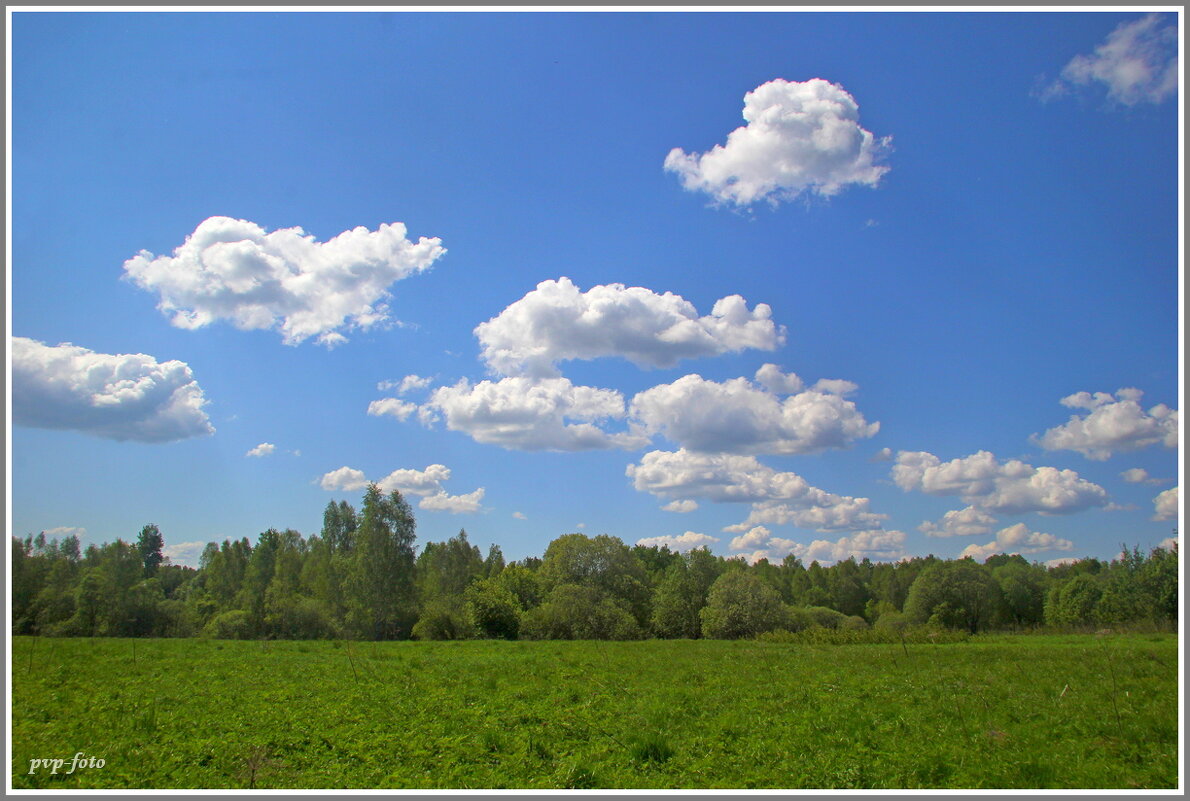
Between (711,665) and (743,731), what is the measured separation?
1011 cm

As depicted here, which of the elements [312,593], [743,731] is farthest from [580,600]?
[743,731]

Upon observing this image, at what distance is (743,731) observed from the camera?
13531mm

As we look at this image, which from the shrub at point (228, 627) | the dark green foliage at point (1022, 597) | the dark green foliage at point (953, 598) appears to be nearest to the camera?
the shrub at point (228, 627)

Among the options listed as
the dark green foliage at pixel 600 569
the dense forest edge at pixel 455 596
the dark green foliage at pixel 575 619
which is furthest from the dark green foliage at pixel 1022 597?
the dark green foliage at pixel 575 619

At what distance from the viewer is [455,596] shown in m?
52.8

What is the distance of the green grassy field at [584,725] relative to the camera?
37.0 feet

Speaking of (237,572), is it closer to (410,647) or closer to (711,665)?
(410,647)

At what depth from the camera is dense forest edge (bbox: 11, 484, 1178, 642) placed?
40.0 m

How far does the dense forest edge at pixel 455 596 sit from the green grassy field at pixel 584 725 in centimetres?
2107

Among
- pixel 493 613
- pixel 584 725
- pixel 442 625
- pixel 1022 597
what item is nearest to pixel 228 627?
pixel 442 625

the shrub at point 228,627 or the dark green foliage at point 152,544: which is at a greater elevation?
the dark green foliage at point 152,544

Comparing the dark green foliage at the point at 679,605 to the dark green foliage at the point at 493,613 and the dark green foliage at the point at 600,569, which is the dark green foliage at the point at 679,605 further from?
the dark green foliage at the point at 493,613

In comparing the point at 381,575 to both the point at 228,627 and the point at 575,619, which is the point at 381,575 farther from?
the point at 575,619

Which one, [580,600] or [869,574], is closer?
[580,600]
